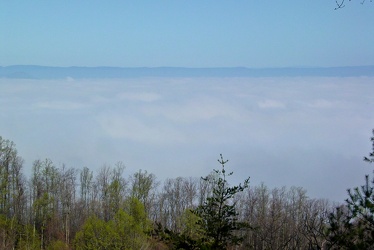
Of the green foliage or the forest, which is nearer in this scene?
the green foliage

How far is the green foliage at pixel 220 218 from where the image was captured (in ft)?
25.0

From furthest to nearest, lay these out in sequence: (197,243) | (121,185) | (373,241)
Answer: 1. (121,185)
2. (197,243)
3. (373,241)

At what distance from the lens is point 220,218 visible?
300 inches

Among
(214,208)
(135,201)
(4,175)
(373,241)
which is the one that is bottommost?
(373,241)

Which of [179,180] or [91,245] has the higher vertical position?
[179,180]

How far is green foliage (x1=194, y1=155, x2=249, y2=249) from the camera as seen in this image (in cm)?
761

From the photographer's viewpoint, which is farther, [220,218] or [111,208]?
[111,208]

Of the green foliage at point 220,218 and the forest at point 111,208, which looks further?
the forest at point 111,208

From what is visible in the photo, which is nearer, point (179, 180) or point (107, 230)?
point (107, 230)

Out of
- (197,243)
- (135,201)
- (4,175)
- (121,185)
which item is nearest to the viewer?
(197,243)

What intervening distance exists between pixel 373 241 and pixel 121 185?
2486cm

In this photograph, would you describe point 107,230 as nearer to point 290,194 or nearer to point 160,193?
point 160,193

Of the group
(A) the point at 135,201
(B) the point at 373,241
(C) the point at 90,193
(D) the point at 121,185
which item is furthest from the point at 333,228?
(C) the point at 90,193

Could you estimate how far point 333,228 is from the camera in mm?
5805
